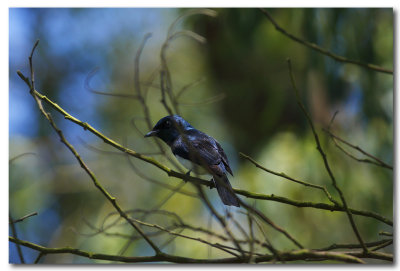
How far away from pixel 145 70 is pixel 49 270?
1.52m

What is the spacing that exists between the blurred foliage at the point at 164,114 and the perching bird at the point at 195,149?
0.14 m

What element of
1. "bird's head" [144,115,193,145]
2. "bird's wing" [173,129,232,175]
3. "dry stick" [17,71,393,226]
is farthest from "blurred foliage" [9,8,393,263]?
"dry stick" [17,71,393,226]

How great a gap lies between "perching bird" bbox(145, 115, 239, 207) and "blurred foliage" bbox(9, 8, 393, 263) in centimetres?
14

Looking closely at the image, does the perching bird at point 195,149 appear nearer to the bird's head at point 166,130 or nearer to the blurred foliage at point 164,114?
the bird's head at point 166,130

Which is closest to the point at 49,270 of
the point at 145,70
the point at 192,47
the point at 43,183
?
the point at 43,183

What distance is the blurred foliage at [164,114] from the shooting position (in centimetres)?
289

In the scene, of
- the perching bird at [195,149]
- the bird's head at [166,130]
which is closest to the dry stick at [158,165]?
the perching bird at [195,149]

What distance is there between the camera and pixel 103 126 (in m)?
3.18

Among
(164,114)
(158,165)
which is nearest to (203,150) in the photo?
(158,165)

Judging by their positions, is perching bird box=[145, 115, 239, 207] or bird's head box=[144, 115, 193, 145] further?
bird's head box=[144, 115, 193, 145]

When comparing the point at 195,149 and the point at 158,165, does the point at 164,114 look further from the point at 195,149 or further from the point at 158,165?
the point at 158,165

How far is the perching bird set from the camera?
2.41 metres

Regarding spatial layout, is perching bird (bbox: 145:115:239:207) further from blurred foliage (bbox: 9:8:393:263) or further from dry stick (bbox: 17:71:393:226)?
dry stick (bbox: 17:71:393:226)

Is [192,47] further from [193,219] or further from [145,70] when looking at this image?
[193,219]
